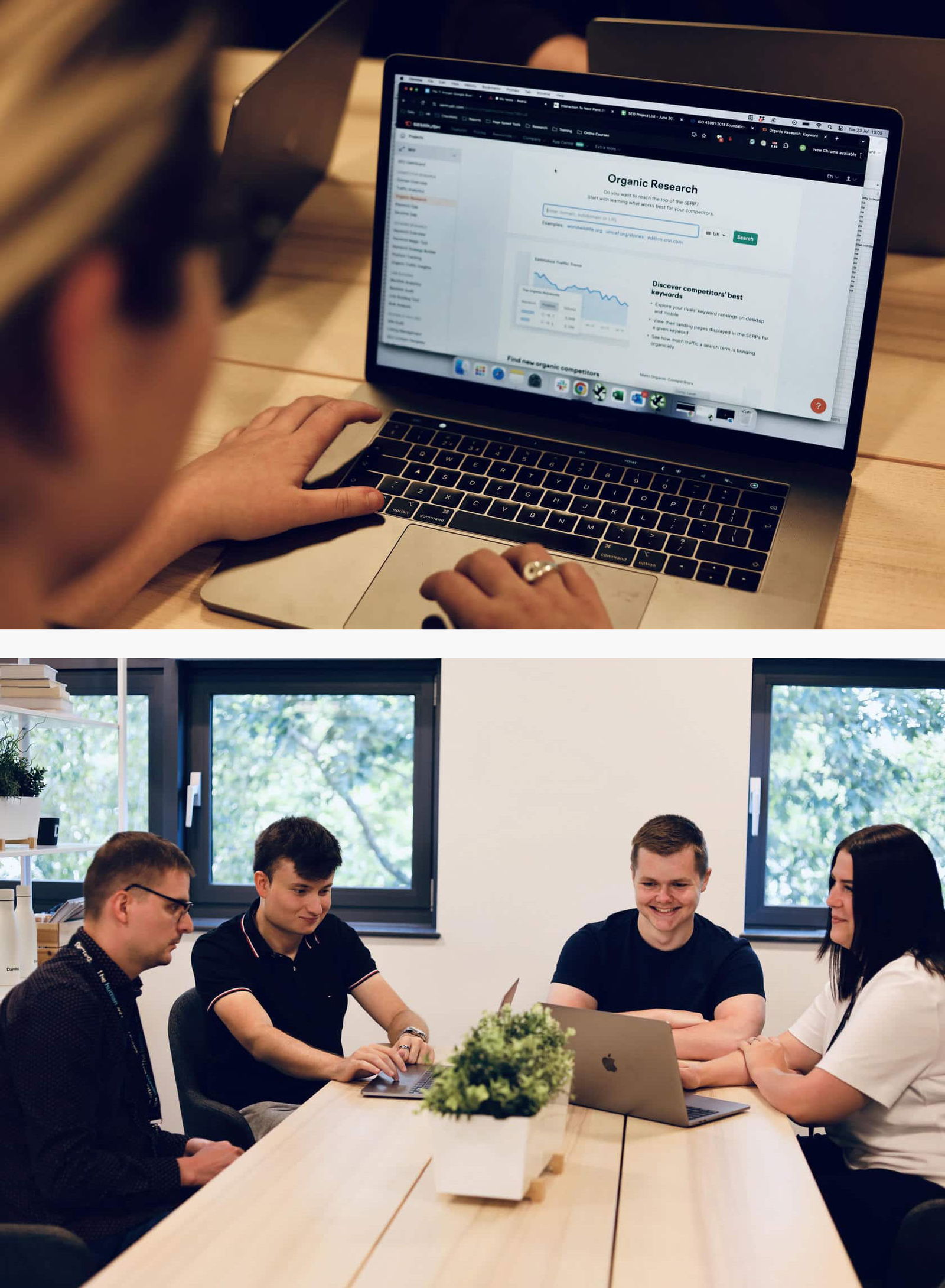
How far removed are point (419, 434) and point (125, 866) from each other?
3.32 ft

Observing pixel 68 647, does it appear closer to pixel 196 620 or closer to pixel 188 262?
pixel 196 620

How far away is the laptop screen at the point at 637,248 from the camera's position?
932 mm

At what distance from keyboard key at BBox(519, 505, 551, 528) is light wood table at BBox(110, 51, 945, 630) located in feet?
0.76

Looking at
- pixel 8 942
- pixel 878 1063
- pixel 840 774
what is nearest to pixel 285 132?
pixel 878 1063

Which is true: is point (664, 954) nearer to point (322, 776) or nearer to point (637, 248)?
point (637, 248)

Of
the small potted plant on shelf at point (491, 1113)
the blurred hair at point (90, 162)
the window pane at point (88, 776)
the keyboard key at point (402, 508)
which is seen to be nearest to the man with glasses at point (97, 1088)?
the small potted plant on shelf at point (491, 1113)

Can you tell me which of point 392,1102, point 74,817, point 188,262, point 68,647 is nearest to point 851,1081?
point 392,1102

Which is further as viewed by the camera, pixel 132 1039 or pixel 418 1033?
pixel 418 1033

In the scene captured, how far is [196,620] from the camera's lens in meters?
0.83

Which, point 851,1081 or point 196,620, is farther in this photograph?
point 851,1081

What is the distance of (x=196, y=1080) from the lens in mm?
1888

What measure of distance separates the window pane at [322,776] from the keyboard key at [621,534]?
2332 mm

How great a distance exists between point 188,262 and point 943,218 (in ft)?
2.71

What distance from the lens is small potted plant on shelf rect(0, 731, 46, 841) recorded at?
2445mm
